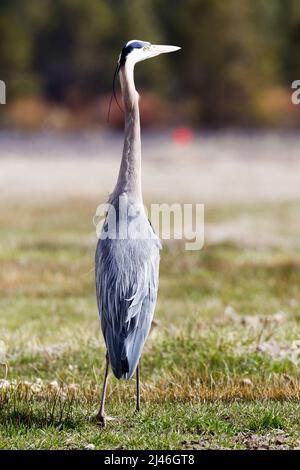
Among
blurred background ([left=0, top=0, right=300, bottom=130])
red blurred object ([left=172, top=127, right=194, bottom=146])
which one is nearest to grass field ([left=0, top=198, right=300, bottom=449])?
blurred background ([left=0, top=0, right=300, bottom=130])

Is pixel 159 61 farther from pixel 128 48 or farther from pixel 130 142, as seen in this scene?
pixel 130 142

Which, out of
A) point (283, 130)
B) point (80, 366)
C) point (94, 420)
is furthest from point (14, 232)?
point (283, 130)

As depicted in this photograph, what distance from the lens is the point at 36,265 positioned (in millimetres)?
20844

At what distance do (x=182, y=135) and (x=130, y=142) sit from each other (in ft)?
223

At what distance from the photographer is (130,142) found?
834cm

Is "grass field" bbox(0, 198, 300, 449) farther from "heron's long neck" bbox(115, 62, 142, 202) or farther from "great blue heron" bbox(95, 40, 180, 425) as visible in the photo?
"heron's long neck" bbox(115, 62, 142, 202)

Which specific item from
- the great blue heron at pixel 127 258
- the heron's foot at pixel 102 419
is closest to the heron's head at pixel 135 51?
the great blue heron at pixel 127 258

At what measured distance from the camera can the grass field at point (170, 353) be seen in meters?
8.31

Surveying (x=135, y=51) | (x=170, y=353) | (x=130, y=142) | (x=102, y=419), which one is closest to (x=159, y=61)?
(x=170, y=353)

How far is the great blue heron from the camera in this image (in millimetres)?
8367

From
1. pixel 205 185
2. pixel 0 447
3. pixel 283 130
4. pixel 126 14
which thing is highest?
pixel 126 14
